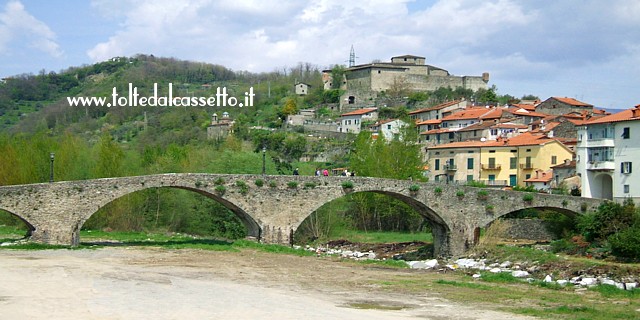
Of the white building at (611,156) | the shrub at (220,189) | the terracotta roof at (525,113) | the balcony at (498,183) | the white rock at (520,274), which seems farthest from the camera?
the terracotta roof at (525,113)

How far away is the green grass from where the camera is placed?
5000 cm

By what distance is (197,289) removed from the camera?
24.7 meters

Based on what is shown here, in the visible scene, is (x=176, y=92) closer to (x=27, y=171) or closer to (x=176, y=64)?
(x=176, y=64)

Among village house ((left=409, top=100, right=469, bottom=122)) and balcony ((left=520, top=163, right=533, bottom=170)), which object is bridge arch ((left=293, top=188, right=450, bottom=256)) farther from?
village house ((left=409, top=100, right=469, bottom=122))

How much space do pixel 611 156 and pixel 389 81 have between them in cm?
7131

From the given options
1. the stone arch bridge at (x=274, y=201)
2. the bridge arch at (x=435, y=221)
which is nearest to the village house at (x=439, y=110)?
the stone arch bridge at (x=274, y=201)

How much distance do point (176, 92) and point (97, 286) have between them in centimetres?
12540

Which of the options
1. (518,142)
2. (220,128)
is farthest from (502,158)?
(220,128)

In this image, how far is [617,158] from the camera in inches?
1956

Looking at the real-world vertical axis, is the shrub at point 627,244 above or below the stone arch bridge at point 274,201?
below

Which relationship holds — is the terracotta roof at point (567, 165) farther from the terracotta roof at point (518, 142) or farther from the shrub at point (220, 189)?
the shrub at point (220, 189)

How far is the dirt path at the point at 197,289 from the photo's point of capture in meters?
19.7

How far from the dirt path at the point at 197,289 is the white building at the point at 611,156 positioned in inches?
831

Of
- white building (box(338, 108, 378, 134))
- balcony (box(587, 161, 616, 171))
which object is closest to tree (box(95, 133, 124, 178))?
balcony (box(587, 161, 616, 171))
